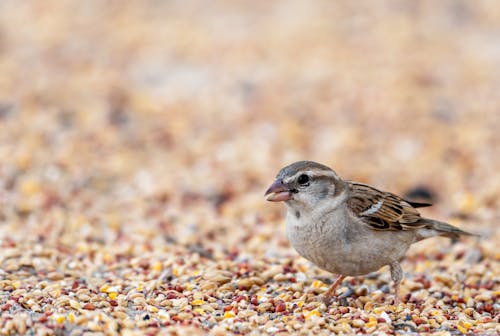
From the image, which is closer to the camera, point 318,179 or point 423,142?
point 318,179

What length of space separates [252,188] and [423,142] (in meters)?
2.48

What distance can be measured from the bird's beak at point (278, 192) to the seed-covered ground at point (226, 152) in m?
0.75

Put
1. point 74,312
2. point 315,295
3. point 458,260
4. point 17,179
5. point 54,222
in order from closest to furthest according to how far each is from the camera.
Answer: point 74,312
point 315,295
point 458,260
point 54,222
point 17,179

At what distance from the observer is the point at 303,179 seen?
5.38 m

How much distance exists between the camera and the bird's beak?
5246 millimetres

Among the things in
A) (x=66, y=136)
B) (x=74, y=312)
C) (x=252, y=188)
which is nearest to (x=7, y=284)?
(x=74, y=312)

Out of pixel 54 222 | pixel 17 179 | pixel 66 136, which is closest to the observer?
pixel 54 222

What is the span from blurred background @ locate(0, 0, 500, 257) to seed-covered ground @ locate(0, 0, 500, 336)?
3 centimetres

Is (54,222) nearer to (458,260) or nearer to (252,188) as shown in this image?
(252,188)

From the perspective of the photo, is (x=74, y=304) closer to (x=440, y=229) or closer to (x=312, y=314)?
(x=312, y=314)

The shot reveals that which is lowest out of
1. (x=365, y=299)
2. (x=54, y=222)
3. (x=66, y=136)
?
(x=365, y=299)

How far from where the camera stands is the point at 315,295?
5.72 m

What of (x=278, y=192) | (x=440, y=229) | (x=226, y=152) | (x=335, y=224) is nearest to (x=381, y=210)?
(x=335, y=224)

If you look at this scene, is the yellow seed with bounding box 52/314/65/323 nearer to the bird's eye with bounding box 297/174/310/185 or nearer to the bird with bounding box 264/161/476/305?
the bird with bounding box 264/161/476/305
